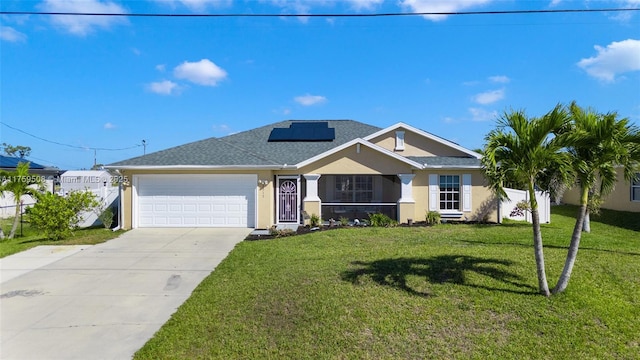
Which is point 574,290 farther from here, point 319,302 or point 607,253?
point 319,302

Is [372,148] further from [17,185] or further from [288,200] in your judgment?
[17,185]

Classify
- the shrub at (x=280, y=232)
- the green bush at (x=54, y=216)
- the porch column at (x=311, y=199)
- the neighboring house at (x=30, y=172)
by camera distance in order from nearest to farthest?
the green bush at (x=54, y=216) → the shrub at (x=280, y=232) → the porch column at (x=311, y=199) → the neighboring house at (x=30, y=172)

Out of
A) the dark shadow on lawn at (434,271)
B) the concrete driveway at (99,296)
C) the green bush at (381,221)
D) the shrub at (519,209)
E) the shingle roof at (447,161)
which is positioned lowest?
the concrete driveway at (99,296)

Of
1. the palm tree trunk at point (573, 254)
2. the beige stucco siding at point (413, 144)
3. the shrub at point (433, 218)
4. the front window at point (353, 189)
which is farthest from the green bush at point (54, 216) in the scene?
the palm tree trunk at point (573, 254)

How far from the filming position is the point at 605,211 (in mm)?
19859

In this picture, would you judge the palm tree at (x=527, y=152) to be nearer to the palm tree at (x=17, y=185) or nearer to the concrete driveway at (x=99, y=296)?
the concrete driveway at (x=99, y=296)

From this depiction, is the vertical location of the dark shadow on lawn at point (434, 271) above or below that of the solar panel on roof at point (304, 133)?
below

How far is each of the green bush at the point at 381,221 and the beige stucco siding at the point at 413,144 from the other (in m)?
3.63

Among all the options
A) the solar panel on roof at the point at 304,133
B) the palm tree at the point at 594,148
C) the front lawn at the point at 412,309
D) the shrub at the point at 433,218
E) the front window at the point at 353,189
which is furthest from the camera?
the solar panel on roof at the point at 304,133

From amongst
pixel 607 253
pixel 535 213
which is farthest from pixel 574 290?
pixel 607 253

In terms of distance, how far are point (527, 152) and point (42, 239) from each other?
15.6m

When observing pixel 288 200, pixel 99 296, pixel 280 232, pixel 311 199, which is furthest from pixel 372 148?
pixel 99 296

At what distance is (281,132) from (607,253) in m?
14.9

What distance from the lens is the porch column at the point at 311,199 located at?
50.8 feet
